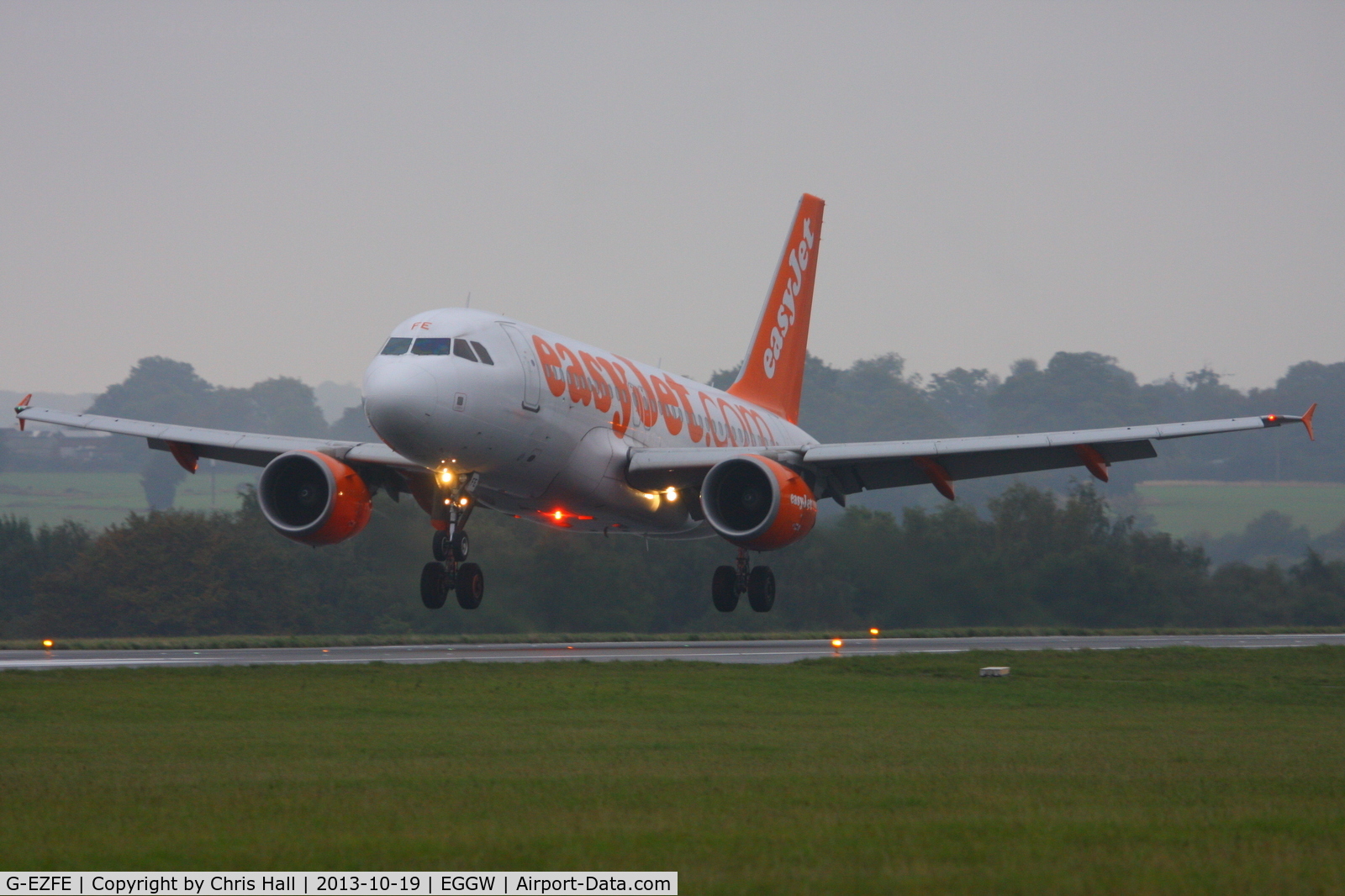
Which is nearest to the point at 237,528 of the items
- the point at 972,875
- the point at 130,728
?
the point at 130,728

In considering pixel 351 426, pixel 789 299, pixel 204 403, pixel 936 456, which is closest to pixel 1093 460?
pixel 936 456

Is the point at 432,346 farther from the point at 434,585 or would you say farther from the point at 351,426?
the point at 351,426

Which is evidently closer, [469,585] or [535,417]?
[535,417]

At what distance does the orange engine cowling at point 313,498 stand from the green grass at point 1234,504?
178 ft

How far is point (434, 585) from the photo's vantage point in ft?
97.6

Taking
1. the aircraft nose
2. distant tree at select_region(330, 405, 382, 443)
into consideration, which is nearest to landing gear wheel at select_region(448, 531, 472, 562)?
the aircraft nose

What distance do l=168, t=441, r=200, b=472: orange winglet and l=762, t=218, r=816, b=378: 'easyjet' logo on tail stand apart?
1505cm

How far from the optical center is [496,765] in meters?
14.5

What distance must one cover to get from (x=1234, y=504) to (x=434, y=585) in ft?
251

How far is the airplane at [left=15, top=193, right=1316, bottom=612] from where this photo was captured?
25984mm
